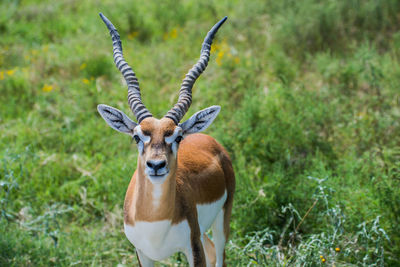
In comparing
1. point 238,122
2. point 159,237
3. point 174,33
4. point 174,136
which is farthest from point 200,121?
point 174,33

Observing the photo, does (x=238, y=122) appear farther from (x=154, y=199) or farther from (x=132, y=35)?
(x=132, y=35)

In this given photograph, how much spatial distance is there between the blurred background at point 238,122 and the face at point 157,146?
1.48 metres

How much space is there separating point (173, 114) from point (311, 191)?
7.70 ft

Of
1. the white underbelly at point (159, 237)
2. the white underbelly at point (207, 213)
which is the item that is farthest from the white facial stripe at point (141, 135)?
the white underbelly at point (207, 213)

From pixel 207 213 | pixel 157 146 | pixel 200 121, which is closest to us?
pixel 157 146

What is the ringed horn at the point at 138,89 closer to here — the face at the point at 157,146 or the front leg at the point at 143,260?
the face at the point at 157,146

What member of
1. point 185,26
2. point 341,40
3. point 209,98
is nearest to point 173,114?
point 209,98

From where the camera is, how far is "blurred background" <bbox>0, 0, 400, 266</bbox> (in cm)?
498

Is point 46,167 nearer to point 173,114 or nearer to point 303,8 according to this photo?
point 173,114

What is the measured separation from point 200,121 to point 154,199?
29.4 inches

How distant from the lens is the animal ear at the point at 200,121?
383 centimetres

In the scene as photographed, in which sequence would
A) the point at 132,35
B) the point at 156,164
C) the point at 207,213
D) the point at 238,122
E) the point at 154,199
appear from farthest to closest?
1. the point at 132,35
2. the point at 238,122
3. the point at 207,213
4. the point at 154,199
5. the point at 156,164

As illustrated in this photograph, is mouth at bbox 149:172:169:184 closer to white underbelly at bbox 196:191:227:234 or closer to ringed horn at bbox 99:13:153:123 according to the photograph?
ringed horn at bbox 99:13:153:123

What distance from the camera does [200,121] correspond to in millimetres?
3914
